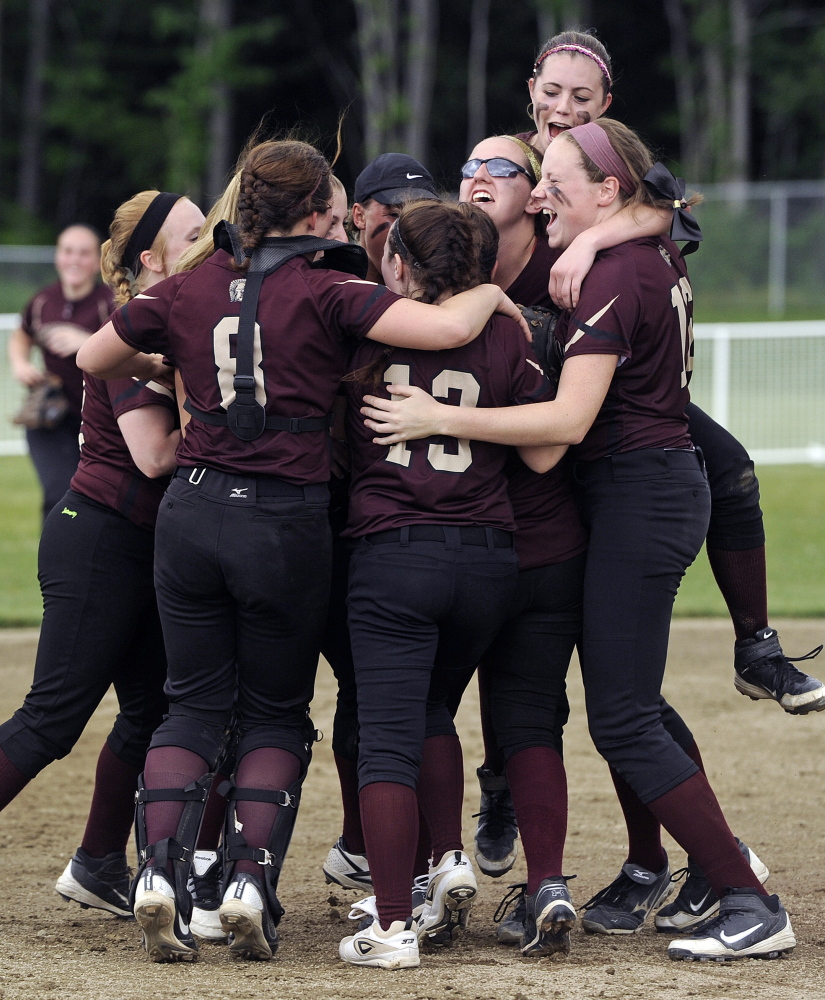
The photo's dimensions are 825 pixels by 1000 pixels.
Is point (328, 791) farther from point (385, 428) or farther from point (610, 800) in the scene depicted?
point (385, 428)

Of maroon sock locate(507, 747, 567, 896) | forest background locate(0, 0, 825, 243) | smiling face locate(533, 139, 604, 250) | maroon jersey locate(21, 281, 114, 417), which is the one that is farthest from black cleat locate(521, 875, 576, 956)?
forest background locate(0, 0, 825, 243)

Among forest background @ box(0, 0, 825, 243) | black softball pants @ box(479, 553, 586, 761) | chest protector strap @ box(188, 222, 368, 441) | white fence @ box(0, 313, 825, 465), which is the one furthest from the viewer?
forest background @ box(0, 0, 825, 243)

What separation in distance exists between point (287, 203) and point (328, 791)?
9.99 feet

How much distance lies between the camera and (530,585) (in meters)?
3.59

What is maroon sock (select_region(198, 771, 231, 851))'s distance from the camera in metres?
3.91

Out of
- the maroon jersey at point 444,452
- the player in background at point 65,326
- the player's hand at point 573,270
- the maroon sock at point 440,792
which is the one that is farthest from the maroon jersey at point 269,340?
the player in background at point 65,326

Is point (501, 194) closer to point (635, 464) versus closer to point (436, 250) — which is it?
point (436, 250)

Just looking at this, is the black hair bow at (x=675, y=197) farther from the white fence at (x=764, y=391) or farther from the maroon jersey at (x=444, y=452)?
the white fence at (x=764, y=391)

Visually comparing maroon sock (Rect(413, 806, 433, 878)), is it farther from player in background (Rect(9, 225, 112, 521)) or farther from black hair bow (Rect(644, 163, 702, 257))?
player in background (Rect(9, 225, 112, 521))

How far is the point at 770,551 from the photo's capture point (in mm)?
10320

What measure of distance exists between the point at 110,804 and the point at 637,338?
6.75ft

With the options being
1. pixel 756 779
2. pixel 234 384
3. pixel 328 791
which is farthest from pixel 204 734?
pixel 756 779

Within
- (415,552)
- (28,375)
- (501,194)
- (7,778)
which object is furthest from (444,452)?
(28,375)

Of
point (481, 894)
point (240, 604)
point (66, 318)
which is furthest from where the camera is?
point (66, 318)
